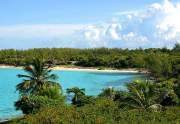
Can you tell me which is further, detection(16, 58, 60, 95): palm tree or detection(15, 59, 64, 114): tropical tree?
detection(16, 58, 60, 95): palm tree

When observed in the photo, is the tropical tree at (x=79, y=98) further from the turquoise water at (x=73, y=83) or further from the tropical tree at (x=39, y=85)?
the turquoise water at (x=73, y=83)

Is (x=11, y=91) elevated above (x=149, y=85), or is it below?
below

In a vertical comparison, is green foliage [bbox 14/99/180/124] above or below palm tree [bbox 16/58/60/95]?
below

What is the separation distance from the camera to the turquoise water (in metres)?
60.4

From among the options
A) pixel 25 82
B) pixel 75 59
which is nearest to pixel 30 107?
pixel 25 82

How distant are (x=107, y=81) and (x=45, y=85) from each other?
53.5 metres

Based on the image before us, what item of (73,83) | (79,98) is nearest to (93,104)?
(79,98)

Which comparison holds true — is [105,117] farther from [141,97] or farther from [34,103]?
Result: [34,103]

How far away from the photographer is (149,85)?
121 feet

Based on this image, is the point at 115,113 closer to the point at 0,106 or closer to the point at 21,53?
the point at 0,106


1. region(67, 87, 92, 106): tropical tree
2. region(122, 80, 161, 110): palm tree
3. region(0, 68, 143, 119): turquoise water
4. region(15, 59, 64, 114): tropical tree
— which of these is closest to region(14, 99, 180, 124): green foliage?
region(122, 80, 161, 110): palm tree

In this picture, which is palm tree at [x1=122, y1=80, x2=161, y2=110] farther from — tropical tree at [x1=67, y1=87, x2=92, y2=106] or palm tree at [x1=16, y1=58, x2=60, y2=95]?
palm tree at [x1=16, y1=58, x2=60, y2=95]

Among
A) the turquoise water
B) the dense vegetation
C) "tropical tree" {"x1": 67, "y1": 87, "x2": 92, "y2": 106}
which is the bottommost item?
the turquoise water

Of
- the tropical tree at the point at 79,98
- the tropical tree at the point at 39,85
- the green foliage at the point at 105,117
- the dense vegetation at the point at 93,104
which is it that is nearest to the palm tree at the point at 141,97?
the dense vegetation at the point at 93,104
